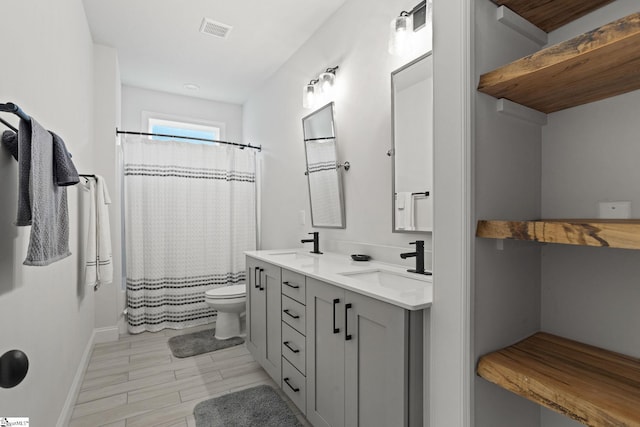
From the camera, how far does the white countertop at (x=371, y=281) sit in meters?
1.16

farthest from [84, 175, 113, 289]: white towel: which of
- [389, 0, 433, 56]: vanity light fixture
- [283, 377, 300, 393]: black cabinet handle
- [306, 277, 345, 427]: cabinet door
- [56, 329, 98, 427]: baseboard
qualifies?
[389, 0, 433, 56]: vanity light fixture

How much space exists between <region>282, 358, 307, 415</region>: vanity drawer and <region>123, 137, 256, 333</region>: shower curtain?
1.91 meters

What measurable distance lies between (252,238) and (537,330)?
3130 millimetres

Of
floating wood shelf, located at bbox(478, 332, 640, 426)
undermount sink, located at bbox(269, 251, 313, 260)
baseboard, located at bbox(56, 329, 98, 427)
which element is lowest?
baseboard, located at bbox(56, 329, 98, 427)

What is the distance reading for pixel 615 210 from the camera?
94 centimetres

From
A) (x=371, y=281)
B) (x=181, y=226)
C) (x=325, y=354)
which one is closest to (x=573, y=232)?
(x=371, y=281)

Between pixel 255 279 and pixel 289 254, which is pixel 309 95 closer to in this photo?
pixel 289 254

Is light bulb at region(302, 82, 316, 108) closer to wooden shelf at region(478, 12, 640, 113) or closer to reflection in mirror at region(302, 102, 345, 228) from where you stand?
reflection in mirror at region(302, 102, 345, 228)

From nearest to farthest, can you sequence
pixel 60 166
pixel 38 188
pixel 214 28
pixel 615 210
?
pixel 615 210, pixel 38 188, pixel 60 166, pixel 214 28

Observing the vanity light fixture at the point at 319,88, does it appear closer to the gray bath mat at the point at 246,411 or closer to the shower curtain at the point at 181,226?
the shower curtain at the point at 181,226

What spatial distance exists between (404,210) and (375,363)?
0.88 m

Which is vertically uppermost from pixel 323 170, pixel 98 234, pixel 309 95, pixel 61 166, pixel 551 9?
pixel 309 95

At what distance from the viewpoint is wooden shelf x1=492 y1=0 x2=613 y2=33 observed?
0.98 m

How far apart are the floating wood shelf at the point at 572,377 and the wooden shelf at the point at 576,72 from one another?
762 mm
